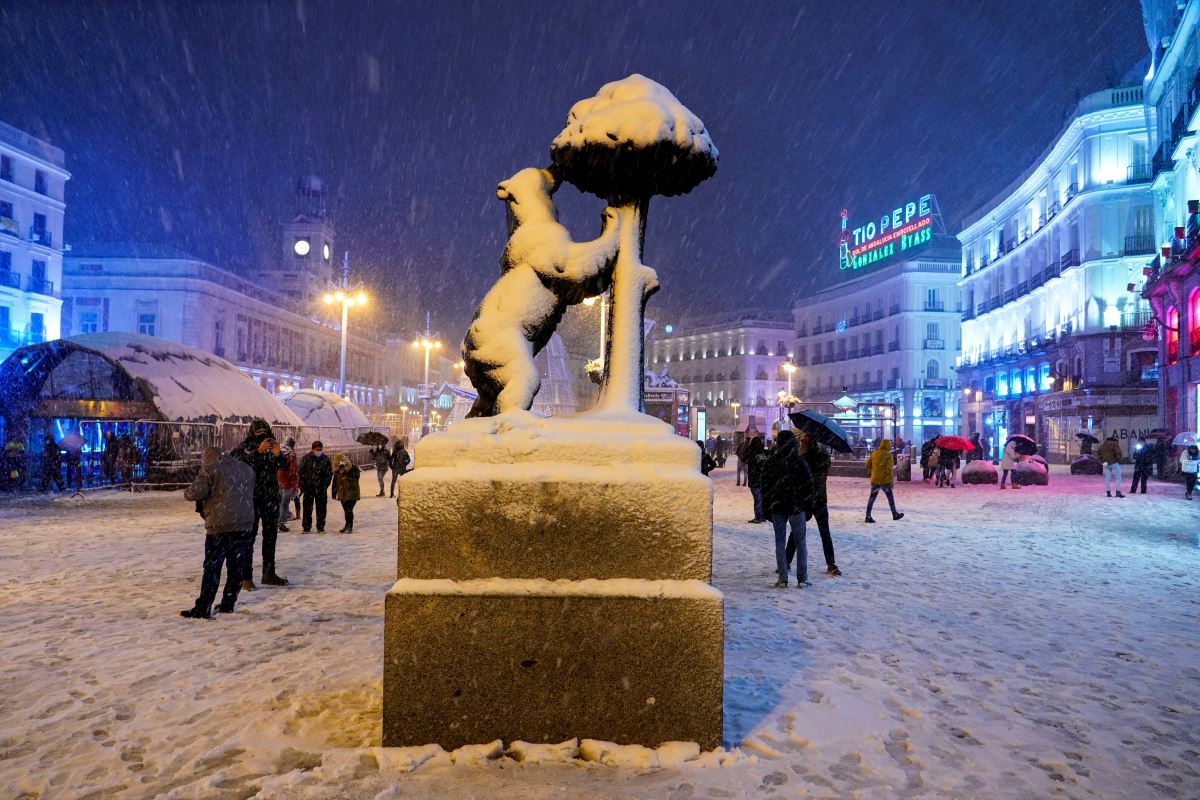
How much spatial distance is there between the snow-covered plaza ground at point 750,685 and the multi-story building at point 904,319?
5124 centimetres

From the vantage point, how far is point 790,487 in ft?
24.3

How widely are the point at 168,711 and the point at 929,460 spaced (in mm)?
22859

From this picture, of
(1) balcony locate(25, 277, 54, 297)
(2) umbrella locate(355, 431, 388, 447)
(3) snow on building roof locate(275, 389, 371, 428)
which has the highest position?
(1) balcony locate(25, 277, 54, 297)

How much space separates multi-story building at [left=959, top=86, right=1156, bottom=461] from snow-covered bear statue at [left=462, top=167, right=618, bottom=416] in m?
36.5

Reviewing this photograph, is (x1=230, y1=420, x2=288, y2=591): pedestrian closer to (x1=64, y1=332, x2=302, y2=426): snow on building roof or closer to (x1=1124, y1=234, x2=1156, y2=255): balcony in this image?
(x1=64, y1=332, x2=302, y2=426): snow on building roof

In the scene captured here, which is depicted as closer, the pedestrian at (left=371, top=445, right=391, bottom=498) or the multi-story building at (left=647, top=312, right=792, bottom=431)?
the pedestrian at (left=371, top=445, right=391, bottom=498)

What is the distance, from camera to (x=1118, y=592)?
730cm

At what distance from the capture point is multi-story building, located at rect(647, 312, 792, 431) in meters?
80.2

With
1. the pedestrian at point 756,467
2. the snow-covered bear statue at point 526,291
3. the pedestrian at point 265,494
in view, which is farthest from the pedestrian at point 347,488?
the snow-covered bear statue at point 526,291

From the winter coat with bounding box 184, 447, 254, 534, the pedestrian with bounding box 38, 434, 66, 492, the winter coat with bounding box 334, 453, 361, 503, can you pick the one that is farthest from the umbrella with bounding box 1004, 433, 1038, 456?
the pedestrian with bounding box 38, 434, 66, 492

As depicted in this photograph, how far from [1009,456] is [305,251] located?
70.8 m

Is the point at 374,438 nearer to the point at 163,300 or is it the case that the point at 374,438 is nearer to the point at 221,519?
the point at 221,519

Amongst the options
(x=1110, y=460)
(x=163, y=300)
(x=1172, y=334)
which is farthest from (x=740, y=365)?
(x=1110, y=460)

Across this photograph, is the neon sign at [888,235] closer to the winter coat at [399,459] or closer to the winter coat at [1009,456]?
the winter coat at [1009,456]
